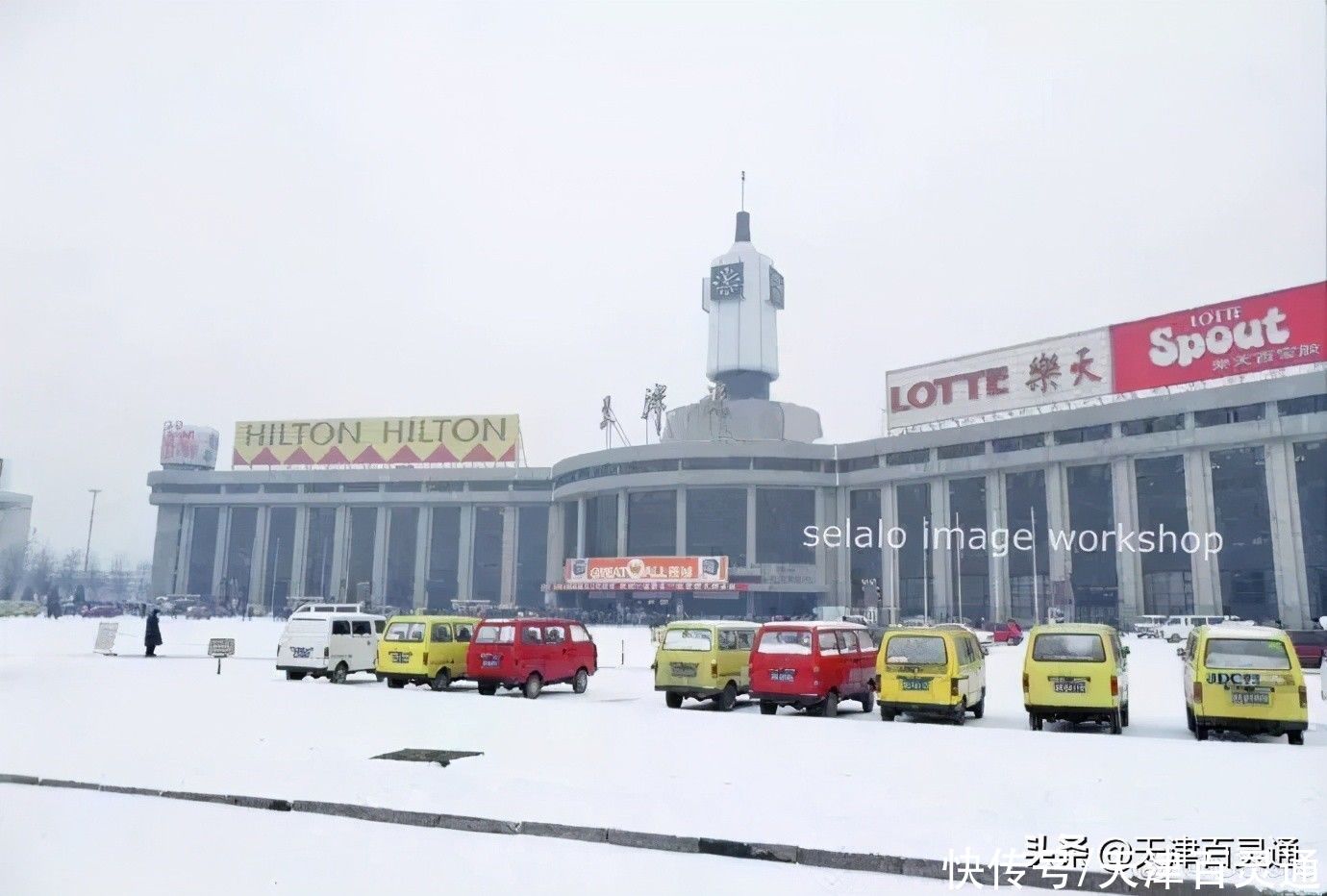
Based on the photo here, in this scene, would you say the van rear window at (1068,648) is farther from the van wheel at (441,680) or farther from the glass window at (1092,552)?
the glass window at (1092,552)

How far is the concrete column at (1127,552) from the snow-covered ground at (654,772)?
Result: 50351 millimetres

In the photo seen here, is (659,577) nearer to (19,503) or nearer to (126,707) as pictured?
(19,503)

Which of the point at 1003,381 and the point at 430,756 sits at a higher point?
the point at 1003,381

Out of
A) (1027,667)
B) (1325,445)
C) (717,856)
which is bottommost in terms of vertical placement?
(717,856)

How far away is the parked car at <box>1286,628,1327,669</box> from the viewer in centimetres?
3366

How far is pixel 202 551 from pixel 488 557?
3352 centimetres

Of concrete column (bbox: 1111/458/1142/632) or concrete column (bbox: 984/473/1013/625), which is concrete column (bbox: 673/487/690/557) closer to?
concrete column (bbox: 984/473/1013/625)

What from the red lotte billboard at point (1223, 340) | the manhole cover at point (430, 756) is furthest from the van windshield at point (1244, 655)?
the red lotte billboard at point (1223, 340)

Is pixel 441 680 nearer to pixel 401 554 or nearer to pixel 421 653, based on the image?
pixel 421 653

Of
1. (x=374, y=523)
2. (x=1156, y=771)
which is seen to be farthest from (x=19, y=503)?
(x=374, y=523)

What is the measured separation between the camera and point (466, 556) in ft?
331

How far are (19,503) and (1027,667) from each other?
4113cm

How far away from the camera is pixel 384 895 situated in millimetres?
6766

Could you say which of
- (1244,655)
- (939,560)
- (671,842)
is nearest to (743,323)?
(939,560)
